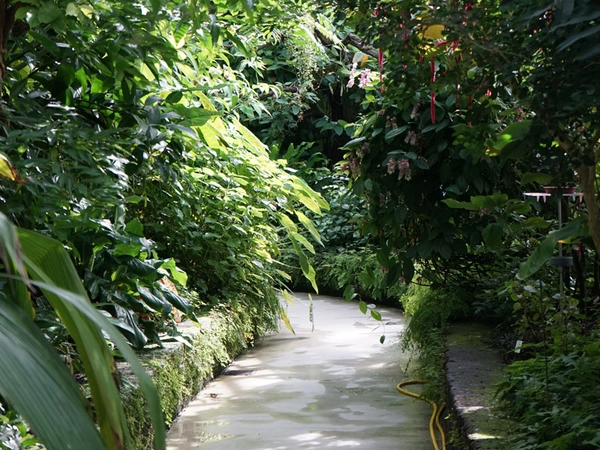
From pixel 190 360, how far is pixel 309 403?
0.77m

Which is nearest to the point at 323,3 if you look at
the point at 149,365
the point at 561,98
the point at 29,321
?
the point at 561,98

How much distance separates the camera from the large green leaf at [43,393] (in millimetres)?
439

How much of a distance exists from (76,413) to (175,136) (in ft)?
11.4

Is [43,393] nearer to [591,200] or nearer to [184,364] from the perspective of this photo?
[591,200]

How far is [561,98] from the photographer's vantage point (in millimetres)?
1707

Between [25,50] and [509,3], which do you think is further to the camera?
[25,50]

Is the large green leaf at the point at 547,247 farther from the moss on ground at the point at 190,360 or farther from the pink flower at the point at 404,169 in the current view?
the pink flower at the point at 404,169

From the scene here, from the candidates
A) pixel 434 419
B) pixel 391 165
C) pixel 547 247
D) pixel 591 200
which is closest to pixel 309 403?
pixel 434 419

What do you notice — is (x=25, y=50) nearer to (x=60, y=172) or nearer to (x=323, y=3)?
(x=60, y=172)

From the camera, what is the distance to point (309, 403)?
14.9ft

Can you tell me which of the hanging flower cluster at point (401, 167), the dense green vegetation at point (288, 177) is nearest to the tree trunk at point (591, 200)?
the dense green vegetation at point (288, 177)

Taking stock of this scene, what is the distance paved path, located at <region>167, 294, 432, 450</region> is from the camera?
12.3 ft

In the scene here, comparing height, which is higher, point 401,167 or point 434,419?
point 401,167

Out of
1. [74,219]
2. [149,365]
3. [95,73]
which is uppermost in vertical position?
[95,73]
